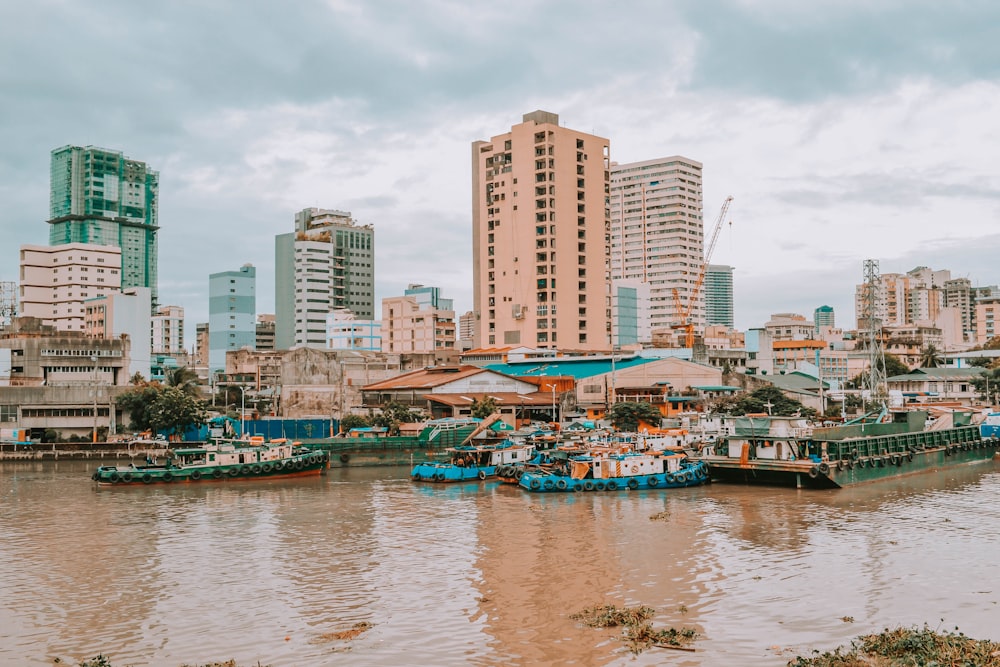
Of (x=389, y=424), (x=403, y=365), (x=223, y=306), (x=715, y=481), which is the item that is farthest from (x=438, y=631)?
(x=223, y=306)

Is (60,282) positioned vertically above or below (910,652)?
above

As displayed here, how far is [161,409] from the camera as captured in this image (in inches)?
2361

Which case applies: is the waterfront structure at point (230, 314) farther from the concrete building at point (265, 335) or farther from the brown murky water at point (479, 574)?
the brown murky water at point (479, 574)

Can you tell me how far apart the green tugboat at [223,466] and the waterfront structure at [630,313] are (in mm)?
94279

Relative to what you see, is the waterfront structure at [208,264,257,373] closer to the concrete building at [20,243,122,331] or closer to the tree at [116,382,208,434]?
the concrete building at [20,243,122,331]

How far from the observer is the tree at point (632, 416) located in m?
64.6

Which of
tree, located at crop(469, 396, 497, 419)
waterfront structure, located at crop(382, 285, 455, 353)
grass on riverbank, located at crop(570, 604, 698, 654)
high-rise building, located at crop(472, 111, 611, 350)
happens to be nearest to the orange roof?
tree, located at crop(469, 396, 497, 419)

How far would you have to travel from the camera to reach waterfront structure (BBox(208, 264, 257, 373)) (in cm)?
15588

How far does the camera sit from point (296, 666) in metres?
15.3

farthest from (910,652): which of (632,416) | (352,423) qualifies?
(352,423)

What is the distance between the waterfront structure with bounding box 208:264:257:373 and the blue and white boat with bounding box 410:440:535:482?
391 ft

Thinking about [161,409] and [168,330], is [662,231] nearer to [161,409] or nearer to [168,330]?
[168,330]

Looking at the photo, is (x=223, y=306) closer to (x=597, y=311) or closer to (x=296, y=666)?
(x=597, y=311)

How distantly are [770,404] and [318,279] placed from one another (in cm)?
9738
